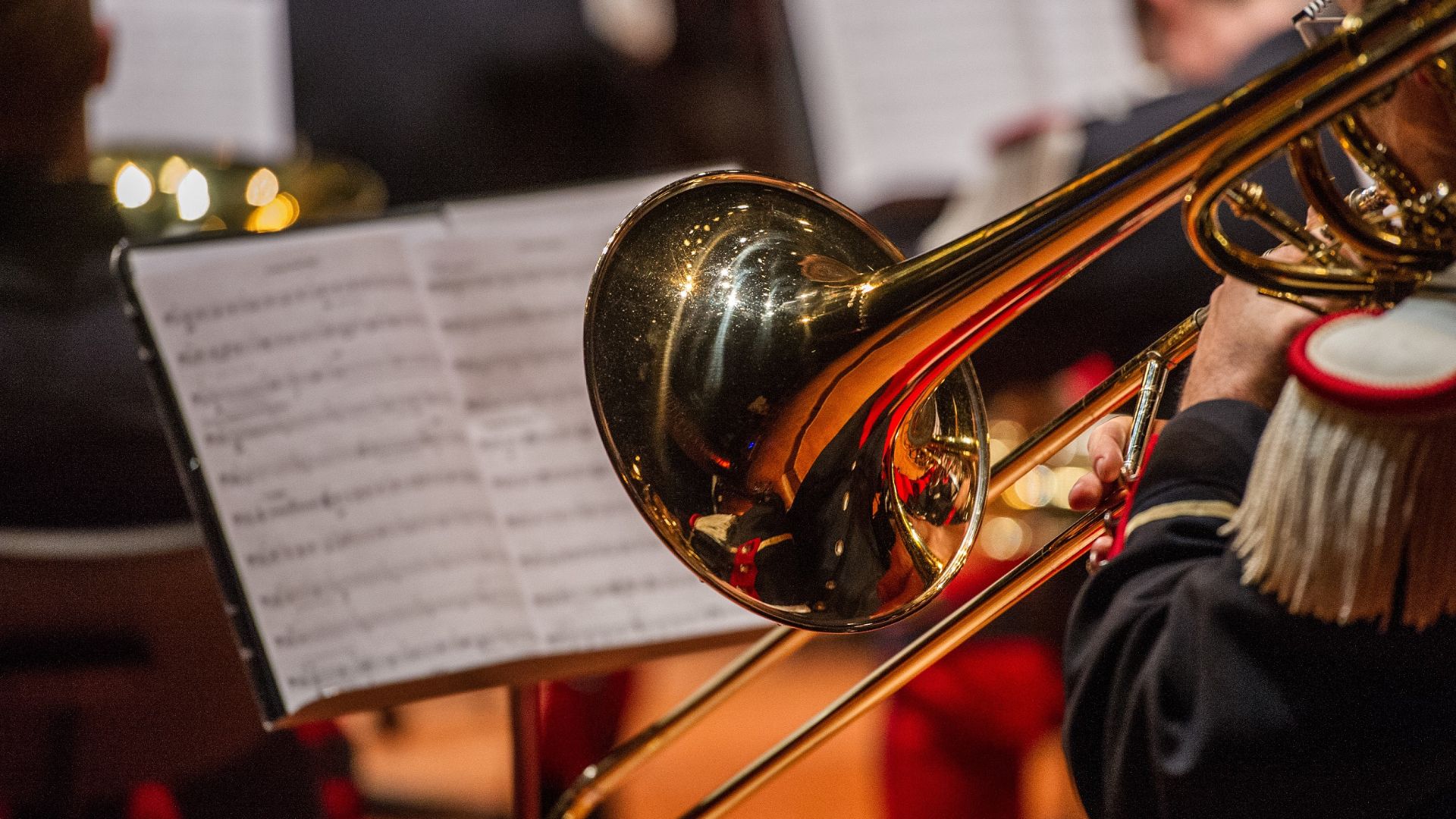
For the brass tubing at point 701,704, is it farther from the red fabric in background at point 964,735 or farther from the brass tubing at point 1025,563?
the red fabric in background at point 964,735

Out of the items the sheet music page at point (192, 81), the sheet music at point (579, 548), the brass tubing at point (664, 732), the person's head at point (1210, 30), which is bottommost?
the brass tubing at point (664, 732)

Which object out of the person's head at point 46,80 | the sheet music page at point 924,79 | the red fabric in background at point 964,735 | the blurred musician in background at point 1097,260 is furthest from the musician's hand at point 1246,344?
the sheet music page at point 924,79

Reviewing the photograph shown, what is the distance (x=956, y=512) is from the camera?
0.85 m

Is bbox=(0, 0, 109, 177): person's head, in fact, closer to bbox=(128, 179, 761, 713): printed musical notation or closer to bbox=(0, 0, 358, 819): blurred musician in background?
bbox=(0, 0, 358, 819): blurred musician in background

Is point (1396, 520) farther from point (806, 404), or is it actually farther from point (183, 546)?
point (183, 546)

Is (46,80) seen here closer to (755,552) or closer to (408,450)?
(408,450)

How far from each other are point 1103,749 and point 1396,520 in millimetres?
240

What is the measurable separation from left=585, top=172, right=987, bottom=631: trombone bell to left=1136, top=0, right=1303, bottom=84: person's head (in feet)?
4.79

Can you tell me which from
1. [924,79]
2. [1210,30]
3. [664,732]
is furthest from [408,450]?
[1210,30]

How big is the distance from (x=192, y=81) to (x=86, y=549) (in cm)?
148

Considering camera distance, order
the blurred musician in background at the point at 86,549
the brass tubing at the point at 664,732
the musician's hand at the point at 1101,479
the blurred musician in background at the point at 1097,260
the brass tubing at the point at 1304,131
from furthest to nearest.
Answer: the blurred musician in background at the point at 1097,260 < the blurred musician in background at the point at 86,549 < the brass tubing at the point at 664,732 < the musician's hand at the point at 1101,479 < the brass tubing at the point at 1304,131

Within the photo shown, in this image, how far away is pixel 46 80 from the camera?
1.47 m

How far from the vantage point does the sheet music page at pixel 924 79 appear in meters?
2.30

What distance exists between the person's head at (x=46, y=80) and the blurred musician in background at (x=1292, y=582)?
1.34 metres
